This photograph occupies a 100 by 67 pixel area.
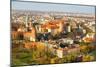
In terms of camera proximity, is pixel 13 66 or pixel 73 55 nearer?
pixel 13 66

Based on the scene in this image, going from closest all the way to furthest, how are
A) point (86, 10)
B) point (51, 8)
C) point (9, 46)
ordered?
point (9, 46) → point (51, 8) → point (86, 10)

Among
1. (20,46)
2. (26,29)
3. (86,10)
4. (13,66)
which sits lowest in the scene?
(13,66)

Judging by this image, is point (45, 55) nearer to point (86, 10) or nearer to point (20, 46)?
point (20, 46)

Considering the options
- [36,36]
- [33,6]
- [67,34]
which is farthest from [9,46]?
[67,34]

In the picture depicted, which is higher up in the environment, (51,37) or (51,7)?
(51,7)

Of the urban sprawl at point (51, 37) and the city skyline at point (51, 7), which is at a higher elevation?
the city skyline at point (51, 7)

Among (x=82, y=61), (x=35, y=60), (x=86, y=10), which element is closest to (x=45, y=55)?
(x=35, y=60)

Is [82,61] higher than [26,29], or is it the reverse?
[26,29]

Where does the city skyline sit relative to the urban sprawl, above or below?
above

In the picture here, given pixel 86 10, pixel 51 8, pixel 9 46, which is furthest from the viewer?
pixel 86 10

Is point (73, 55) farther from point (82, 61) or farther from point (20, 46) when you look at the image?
point (20, 46)
